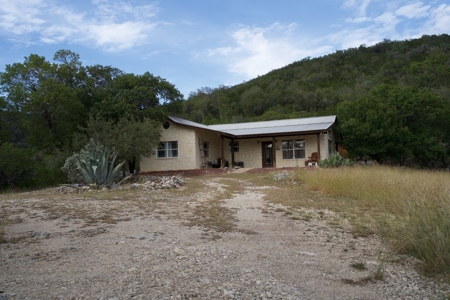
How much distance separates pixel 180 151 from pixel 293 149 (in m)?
7.42

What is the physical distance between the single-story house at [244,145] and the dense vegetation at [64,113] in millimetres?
1833

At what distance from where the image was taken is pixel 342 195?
1154 cm

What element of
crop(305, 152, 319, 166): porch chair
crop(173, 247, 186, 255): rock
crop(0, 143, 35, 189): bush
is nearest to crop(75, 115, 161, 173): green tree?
crop(0, 143, 35, 189): bush

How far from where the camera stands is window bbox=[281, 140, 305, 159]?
2388cm

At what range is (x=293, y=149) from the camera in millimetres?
24109

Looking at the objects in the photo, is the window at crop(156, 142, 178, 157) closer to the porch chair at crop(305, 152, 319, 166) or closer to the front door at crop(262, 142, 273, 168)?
the front door at crop(262, 142, 273, 168)

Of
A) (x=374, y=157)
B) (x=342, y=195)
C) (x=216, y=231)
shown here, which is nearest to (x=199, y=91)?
(x=374, y=157)

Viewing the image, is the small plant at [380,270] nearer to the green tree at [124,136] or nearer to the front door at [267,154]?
the green tree at [124,136]

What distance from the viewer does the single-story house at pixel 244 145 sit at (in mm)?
22328

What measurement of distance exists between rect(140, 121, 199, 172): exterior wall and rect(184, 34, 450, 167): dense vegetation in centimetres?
1022

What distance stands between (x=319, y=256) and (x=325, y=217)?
10.4ft

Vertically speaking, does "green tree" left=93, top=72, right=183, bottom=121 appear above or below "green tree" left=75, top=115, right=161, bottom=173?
above

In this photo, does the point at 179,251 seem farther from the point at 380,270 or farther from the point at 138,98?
the point at 138,98

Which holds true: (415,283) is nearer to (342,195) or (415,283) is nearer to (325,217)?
(325,217)
